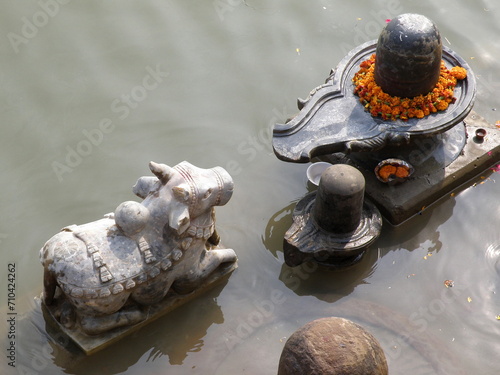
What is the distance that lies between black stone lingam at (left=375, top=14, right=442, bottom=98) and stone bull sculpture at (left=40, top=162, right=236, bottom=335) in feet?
7.51

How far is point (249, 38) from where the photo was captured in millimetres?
9602

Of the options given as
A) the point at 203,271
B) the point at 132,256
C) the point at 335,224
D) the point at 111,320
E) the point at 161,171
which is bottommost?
the point at 111,320

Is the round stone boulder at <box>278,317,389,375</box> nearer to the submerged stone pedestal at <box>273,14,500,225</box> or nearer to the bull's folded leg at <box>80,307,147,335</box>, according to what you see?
the bull's folded leg at <box>80,307,147,335</box>

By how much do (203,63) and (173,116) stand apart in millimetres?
1028

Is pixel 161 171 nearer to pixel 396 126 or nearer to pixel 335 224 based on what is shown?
pixel 335 224

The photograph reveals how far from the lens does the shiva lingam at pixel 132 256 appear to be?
6238 millimetres

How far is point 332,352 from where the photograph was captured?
522cm

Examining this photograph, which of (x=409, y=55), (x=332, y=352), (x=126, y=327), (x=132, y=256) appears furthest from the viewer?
(x=409, y=55)

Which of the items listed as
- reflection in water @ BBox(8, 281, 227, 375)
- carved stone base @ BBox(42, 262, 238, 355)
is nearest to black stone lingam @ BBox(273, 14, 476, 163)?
carved stone base @ BBox(42, 262, 238, 355)

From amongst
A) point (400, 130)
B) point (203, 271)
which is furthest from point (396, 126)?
point (203, 271)

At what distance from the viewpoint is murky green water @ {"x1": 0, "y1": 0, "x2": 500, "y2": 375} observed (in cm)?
688

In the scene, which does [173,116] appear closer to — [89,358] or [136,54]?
[136,54]

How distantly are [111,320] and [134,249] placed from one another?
770mm

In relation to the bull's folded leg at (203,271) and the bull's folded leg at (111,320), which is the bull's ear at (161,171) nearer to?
the bull's folded leg at (203,271)
